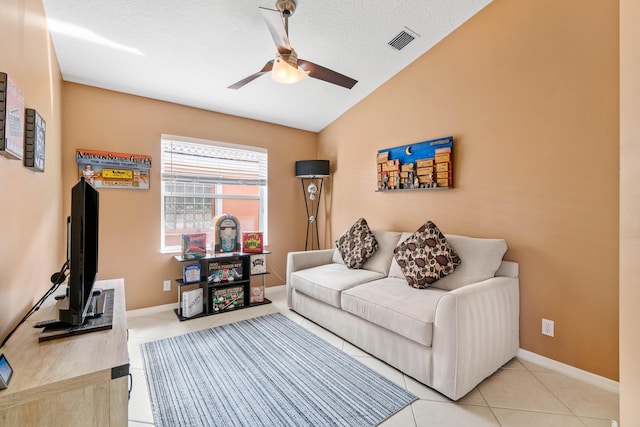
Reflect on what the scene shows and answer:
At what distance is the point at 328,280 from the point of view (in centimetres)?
285

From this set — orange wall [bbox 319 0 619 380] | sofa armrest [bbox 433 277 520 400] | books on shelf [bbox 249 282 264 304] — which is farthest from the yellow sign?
sofa armrest [bbox 433 277 520 400]

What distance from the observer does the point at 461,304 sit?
1.84 metres

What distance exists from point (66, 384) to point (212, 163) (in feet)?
10.1

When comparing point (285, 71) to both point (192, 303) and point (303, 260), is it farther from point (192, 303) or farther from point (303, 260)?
point (192, 303)

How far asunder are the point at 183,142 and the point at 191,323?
207cm

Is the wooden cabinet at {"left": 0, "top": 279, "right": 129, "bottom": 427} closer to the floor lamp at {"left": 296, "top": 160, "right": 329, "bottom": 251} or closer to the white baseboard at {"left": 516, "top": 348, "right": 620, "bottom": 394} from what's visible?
the white baseboard at {"left": 516, "top": 348, "right": 620, "bottom": 394}

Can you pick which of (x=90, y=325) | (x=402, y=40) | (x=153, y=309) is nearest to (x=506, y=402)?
(x=90, y=325)

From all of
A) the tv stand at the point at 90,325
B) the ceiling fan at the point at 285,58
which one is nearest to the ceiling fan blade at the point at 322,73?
the ceiling fan at the point at 285,58

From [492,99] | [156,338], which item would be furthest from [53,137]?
[492,99]

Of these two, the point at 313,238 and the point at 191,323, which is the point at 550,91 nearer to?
the point at 313,238

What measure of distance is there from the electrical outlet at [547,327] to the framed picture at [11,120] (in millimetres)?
3412

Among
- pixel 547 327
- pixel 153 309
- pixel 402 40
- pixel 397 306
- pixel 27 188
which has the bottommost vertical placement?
pixel 153 309

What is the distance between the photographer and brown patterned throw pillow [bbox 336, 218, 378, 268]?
3213mm
